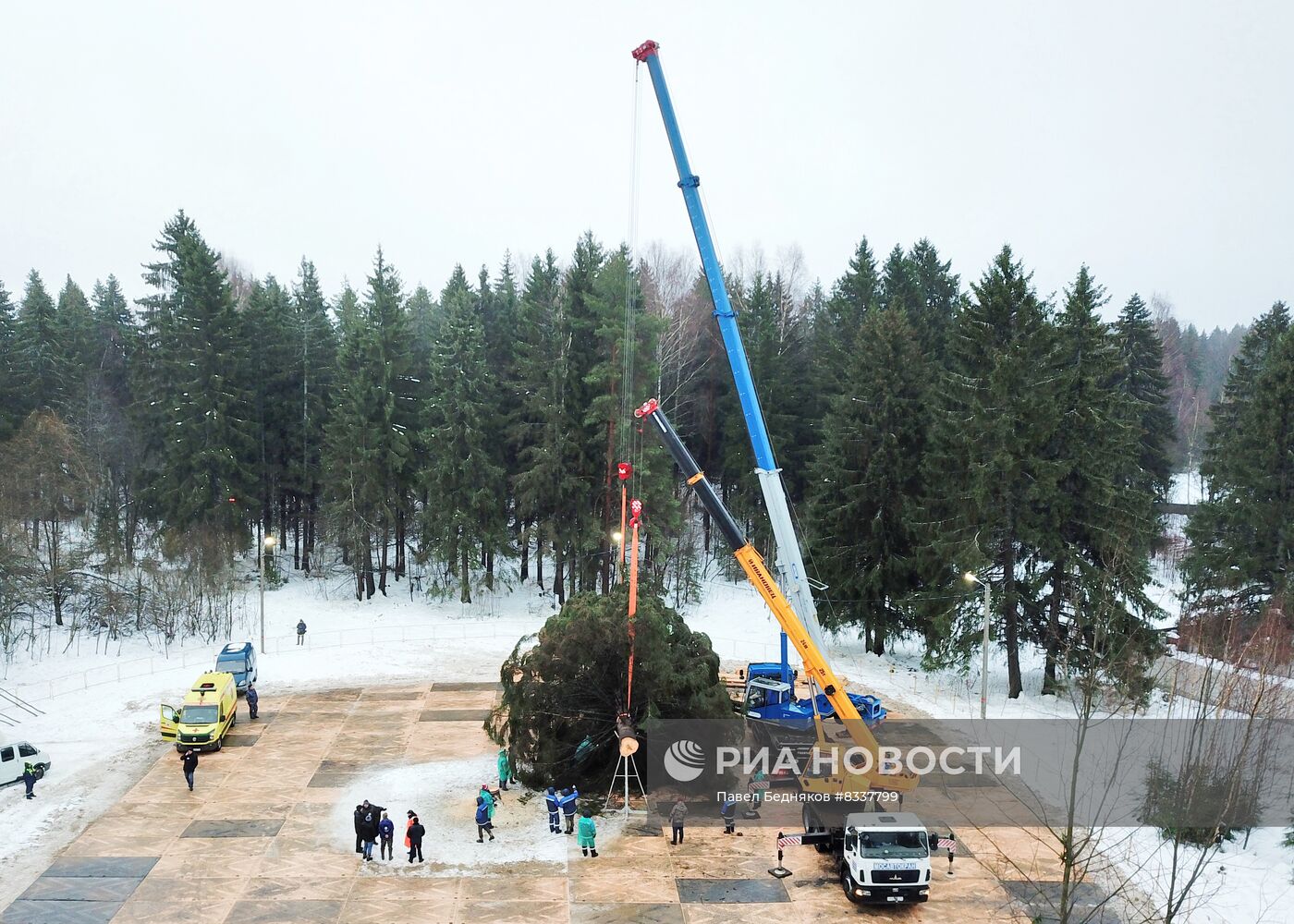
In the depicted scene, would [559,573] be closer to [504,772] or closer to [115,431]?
[504,772]

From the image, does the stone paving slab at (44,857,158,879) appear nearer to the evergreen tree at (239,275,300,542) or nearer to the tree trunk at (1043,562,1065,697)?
the tree trunk at (1043,562,1065,697)

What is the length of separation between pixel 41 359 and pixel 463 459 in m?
29.1

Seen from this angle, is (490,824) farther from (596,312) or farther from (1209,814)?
(596,312)

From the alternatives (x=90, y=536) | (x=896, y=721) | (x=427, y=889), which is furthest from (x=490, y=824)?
(x=90, y=536)

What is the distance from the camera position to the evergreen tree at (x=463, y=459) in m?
47.6

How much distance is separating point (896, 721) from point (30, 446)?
39337 millimetres

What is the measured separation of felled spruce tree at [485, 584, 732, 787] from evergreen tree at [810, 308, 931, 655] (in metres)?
16.0

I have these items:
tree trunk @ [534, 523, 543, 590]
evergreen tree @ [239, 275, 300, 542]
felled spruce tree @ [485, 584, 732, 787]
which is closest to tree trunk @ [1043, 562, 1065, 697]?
felled spruce tree @ [485, 584, 732, 787]

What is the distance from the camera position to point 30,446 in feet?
139

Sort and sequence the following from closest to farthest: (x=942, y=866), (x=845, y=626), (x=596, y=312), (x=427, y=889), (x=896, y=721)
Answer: (x=427, y=889), (x=942, y=866), (x=896, y=721), (x=845, y=626), (x=596, y=312)

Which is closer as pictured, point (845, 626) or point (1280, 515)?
point (1280, 515)

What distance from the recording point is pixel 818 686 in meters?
23.0

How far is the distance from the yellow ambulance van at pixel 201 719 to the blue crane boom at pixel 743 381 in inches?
687

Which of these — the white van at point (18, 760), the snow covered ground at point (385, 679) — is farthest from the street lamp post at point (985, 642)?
the white van at point (18, 760)
